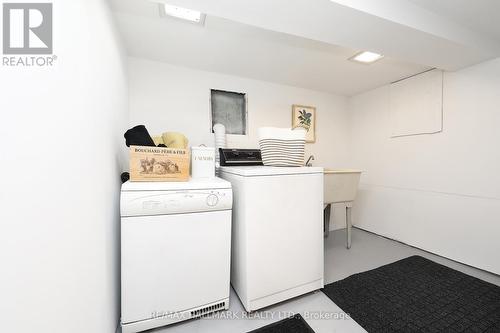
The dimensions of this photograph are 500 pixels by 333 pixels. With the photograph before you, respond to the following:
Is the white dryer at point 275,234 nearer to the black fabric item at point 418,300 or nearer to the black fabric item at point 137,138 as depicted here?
the black fabric item at point 418,300

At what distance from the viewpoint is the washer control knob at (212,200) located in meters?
1.29

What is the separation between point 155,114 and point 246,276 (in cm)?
178

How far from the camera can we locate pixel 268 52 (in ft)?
6.22

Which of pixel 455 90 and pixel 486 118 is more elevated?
pixel 455 90

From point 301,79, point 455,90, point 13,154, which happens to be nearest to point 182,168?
point 13,154

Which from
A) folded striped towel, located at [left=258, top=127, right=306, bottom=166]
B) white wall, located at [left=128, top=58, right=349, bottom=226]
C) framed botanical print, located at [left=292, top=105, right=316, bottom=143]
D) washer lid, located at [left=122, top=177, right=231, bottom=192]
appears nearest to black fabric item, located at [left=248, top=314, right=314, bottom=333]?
washer lid, located at [left=122, top=177, right=231, bottom=192]

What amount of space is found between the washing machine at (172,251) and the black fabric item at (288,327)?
0.33 meters

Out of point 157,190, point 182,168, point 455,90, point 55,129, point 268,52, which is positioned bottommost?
point 157,190

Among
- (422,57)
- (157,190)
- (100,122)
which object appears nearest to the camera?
(100,122)

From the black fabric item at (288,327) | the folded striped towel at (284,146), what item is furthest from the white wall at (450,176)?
the black fabric item at (288,327)

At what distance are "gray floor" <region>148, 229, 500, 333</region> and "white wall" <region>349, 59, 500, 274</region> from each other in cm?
23

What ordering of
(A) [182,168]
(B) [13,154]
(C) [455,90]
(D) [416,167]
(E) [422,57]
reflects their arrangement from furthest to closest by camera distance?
(D) [416,167]
(C) [455,90]
(E) [422,57]
(A) [182,168]
(B) [13,154]

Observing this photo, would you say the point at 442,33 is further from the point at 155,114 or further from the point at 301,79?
the point at 155,114

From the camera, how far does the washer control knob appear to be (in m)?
1.29
